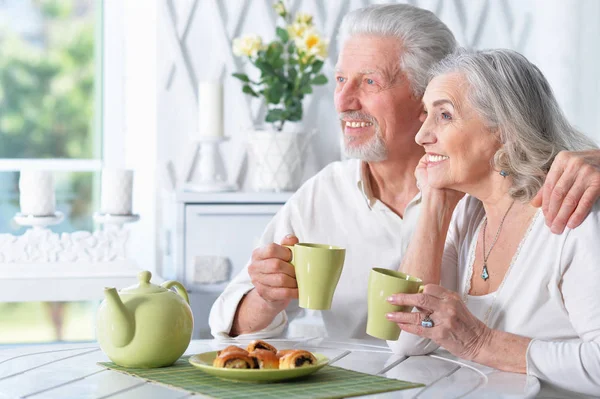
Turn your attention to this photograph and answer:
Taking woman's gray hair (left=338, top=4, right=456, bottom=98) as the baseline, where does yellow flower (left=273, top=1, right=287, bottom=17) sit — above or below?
above

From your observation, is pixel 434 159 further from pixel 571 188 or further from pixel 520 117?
pixel 571 188

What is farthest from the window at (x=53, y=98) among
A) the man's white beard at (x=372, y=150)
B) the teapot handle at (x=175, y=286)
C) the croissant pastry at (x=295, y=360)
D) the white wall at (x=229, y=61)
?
the croissant pastry at (x=295, y=360)

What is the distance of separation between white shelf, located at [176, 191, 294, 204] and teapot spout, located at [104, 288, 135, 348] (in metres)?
1.39

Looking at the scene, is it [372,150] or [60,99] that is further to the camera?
[60,99]

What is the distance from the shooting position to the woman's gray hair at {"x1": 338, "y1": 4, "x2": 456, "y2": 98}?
1.98 meters

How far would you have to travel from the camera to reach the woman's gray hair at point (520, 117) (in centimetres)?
160

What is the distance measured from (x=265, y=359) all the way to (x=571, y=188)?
57cm

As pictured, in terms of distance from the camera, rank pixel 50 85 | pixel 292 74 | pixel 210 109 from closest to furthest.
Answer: pixel 210 109 < pixel 292 74 < pixel 50 85

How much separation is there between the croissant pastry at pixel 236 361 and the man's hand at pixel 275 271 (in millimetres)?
265

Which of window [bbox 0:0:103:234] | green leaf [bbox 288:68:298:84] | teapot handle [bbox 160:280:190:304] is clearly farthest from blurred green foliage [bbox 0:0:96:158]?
teapot handle [bbox 160:280:190:304]

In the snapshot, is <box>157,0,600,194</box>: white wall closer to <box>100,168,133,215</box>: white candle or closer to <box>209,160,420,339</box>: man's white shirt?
<box>100,168,133,215</box>: white candle

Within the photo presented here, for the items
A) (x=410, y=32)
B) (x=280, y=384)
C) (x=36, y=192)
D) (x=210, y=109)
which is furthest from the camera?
(x=210, y=109)

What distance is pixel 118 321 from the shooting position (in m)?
1.33

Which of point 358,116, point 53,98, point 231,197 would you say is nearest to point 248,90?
point 231,197
